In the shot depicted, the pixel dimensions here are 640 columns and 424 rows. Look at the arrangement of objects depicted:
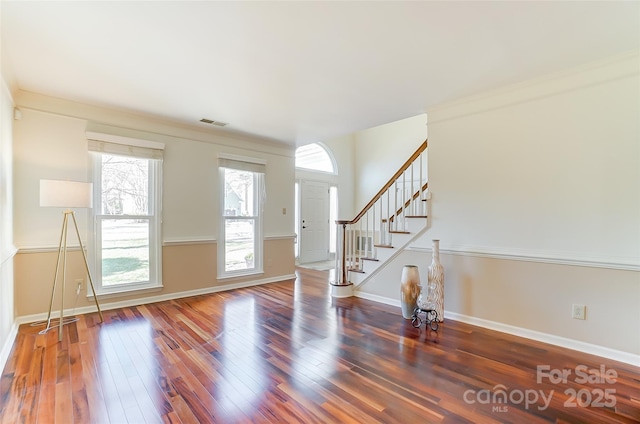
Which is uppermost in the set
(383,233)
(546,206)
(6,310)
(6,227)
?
(546,206)

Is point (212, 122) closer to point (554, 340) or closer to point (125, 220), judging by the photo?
point (125, 220)

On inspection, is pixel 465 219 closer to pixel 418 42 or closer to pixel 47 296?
pixel 418 42

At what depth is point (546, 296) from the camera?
2.70 meters

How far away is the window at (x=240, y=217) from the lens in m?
4.57

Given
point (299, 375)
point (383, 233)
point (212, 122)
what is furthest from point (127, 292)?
point (383, 233)

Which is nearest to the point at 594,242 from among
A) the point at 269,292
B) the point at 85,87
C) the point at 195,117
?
the point at 269,292

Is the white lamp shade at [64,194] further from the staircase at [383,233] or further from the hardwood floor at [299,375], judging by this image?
the staircase at [383,233]

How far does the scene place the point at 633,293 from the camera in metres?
2.31

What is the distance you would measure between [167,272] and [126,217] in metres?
0.89

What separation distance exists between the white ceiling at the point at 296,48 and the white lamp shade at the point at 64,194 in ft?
3.25

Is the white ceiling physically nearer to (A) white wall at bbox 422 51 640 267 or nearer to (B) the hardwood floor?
(A) white wall at bbox 422 51 640 267

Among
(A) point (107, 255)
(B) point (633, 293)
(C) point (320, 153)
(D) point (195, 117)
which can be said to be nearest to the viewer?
(B) point (633, 293)

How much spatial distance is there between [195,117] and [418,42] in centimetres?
286

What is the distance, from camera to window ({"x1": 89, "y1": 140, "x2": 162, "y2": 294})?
3.50 metres
